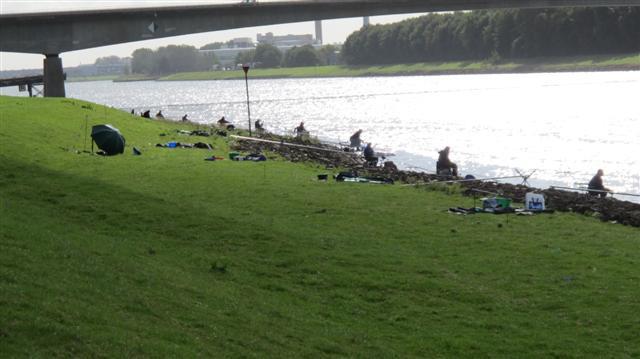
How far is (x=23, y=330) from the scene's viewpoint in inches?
382

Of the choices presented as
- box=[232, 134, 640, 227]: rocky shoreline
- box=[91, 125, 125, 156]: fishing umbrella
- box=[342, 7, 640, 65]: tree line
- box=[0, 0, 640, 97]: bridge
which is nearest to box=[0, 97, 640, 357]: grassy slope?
box=[232, 134, 640, 227]: rocky shoreline

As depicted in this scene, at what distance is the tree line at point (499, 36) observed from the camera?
111188 millimetres

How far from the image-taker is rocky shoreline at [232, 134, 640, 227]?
23797mm

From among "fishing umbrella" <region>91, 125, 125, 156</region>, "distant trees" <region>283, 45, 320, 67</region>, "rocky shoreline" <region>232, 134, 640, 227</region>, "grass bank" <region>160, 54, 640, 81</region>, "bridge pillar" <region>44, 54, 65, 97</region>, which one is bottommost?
"rocky shoreline" <region>232, 134, 640, 227</region>

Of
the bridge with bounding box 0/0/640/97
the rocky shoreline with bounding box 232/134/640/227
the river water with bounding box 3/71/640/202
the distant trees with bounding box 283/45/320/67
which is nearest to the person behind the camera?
the rocky shoreline with bounding box 232/134/640/227

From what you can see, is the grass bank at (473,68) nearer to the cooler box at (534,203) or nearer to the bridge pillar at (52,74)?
the bridge pillar at (52,74)

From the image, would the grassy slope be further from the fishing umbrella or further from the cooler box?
the fishing umbrella

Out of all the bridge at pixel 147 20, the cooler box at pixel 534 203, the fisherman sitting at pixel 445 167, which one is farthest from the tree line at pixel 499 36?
the cooler box at pixel 534 203

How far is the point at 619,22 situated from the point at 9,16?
233ft

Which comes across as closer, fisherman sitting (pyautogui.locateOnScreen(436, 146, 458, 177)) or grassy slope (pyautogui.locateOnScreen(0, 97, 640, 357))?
grassy slope (pyautogui.locateOnScreen(0, 97, 640, 357))

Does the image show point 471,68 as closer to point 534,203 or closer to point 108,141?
point 108,141

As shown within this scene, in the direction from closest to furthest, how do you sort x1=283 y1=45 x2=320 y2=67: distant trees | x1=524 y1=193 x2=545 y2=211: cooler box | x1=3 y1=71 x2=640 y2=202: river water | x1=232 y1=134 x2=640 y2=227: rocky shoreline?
x1=524 y1=193 x2=545 y2=211: cooler box
x1=232 y1=134 x2=640 y2=227: rocky shoreline
x1=3 y1=71 x2=640 y2=202: river water
x1=283 y1=45 x2=320 y2=67: distant trees

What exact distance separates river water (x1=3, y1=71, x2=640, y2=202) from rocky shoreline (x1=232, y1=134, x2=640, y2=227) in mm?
4835

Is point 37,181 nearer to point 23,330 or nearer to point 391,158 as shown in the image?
point 23,330
